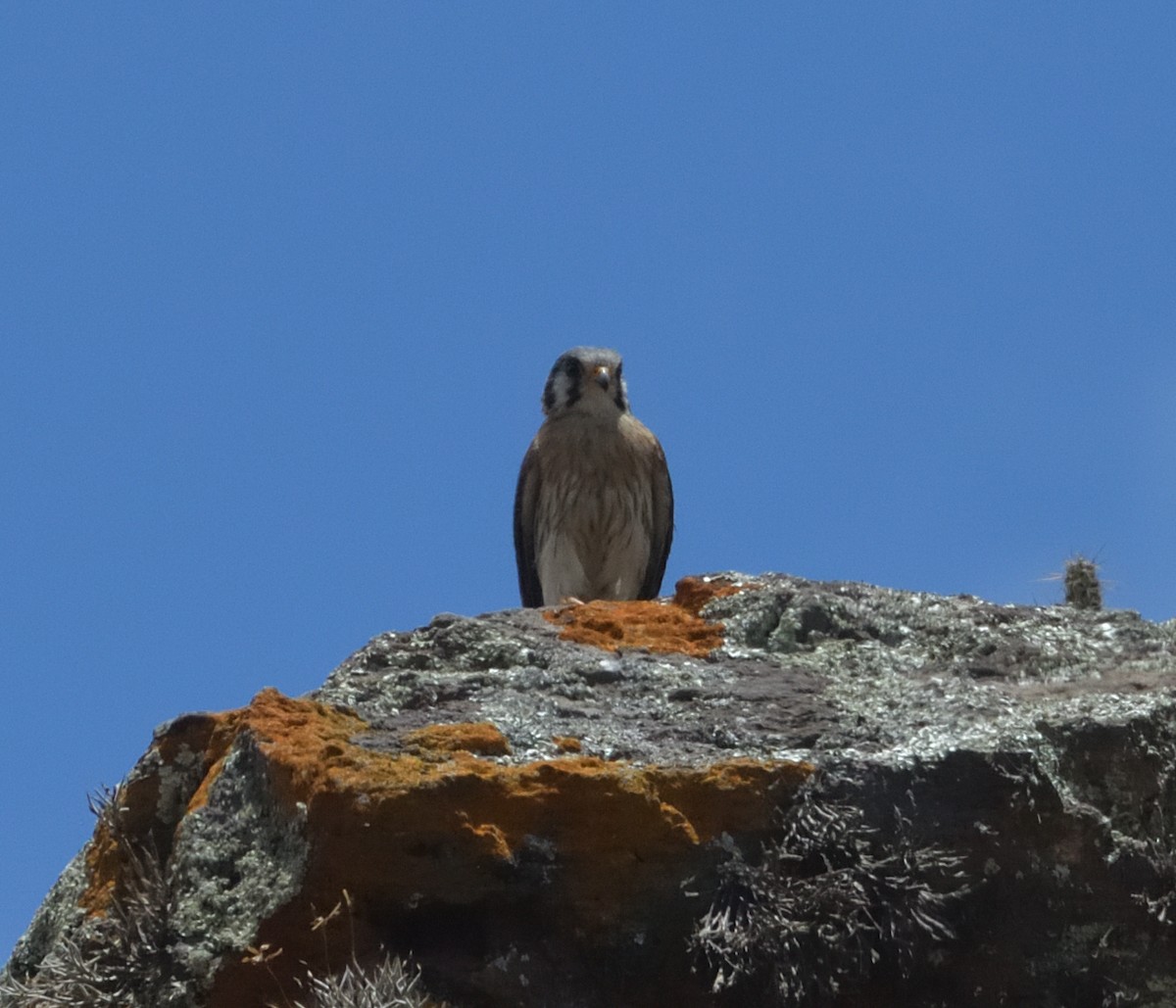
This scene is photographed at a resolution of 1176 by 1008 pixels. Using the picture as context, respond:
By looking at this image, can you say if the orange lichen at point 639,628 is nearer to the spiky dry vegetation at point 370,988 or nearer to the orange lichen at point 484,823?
the orange lichen at point 484,823

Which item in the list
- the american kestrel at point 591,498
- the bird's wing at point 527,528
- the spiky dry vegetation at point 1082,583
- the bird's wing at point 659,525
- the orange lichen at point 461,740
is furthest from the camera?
the bird's wing at point 527,528

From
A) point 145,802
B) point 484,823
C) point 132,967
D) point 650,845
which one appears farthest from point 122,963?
point 650,845

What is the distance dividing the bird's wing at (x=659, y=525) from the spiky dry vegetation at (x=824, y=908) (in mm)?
5630

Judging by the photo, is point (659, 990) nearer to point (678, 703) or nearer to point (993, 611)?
point (678, 703)

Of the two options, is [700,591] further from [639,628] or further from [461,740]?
[461,740]

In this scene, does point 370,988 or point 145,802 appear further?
point 145,802

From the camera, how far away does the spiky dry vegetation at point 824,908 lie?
9.93 ft

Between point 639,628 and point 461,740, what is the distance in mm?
806

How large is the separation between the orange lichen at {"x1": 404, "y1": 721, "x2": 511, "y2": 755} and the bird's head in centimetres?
576

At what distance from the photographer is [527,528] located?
354 inches

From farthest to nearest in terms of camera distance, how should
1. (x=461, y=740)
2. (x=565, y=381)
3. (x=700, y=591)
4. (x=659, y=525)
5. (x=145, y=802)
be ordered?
1. (x=565, y=381)
2. (x=659, y=525)
3. (x=700, y=591)
4. (x=145, y=802)
5. (x=461, y=740)

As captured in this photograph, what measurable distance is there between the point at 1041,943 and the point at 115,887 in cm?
164

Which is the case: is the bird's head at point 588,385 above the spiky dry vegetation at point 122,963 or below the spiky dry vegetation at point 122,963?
above

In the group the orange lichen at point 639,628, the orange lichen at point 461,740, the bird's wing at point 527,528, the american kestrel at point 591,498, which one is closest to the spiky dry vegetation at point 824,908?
the orange lichen at point 461,740
